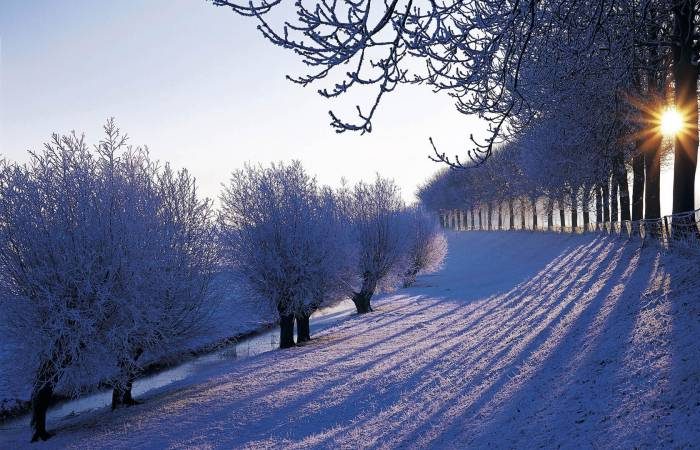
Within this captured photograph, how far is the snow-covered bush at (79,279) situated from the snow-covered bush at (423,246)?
28.8 metres

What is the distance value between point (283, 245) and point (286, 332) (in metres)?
4.10

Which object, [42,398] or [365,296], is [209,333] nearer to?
[42,398]

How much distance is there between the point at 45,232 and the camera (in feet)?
51.2

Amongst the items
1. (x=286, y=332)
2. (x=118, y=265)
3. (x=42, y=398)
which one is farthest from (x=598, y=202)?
(x=42, y=398)

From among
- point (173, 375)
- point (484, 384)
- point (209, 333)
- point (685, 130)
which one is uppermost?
point (685, 130)

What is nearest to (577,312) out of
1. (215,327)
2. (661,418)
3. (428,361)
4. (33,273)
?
(428,361)

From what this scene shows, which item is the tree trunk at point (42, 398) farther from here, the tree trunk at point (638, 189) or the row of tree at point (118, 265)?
the tree trunk at point (638, 189)

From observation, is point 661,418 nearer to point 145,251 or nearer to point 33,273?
point 145,251

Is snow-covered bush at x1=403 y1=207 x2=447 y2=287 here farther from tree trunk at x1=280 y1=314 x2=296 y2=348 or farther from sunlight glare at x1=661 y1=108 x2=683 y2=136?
sunlight glare at x1=661 y1=108 x2=683 y2=136

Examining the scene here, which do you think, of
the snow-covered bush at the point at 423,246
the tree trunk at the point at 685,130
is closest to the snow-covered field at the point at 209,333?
the tree trunk at the point at 685,130

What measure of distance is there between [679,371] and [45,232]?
16309 millimetres

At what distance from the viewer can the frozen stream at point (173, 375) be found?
18422 millimetres

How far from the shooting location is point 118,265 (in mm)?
15812

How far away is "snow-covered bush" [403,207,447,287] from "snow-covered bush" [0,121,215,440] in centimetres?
2877
